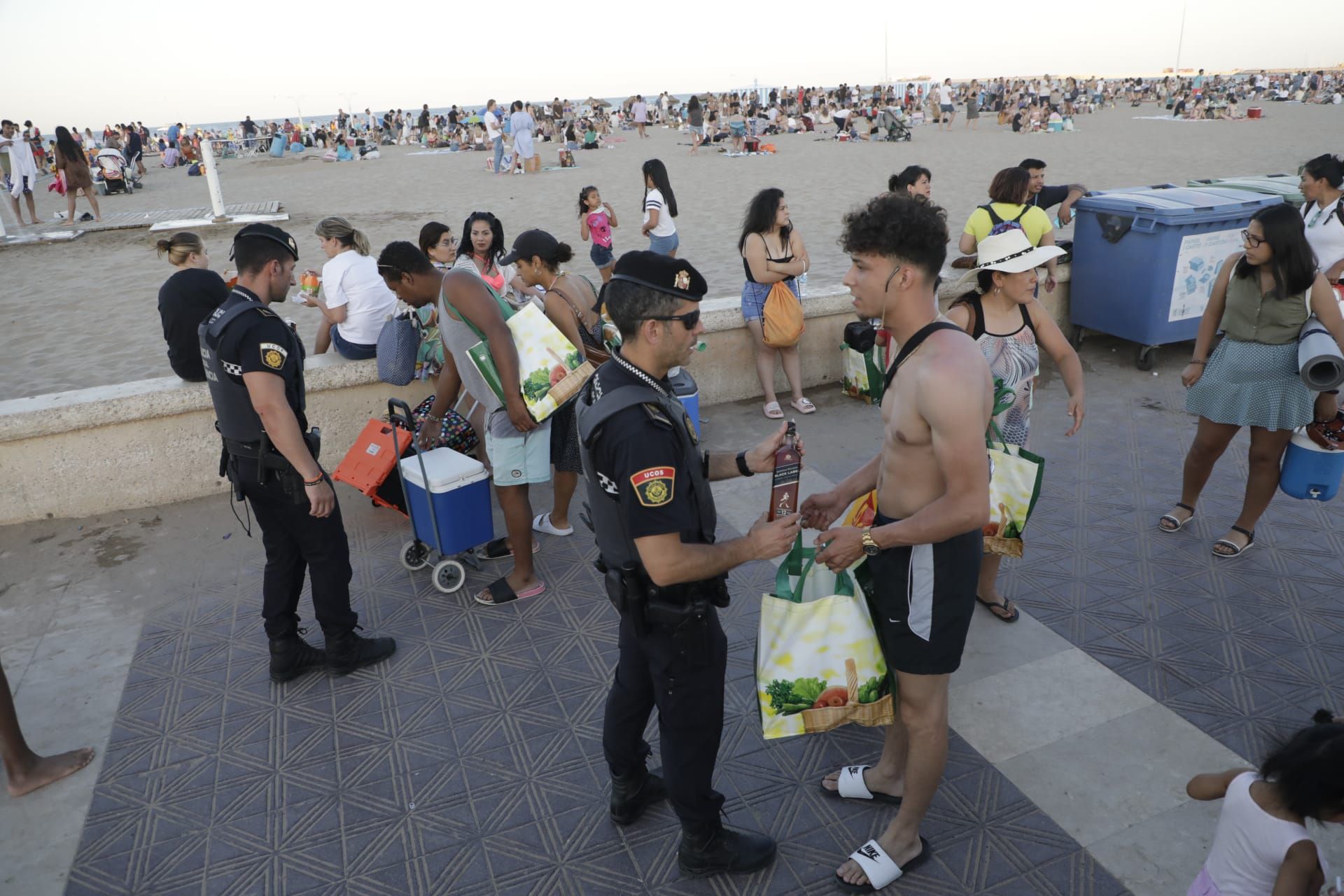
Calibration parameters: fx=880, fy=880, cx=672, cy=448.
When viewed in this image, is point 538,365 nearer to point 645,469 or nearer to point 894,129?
point 645,469

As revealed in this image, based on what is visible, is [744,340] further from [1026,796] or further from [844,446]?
[1026,796]

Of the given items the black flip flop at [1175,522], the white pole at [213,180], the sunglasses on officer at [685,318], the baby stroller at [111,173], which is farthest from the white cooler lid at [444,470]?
the baby stroller at [111,173]

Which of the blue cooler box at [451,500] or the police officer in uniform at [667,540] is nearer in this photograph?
the police officer in uniform at [667,540]

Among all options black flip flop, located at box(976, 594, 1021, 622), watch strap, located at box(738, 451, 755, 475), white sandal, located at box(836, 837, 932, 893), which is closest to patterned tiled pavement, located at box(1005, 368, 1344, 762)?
black flip flop, located at box(976, 594, 1021, 622)

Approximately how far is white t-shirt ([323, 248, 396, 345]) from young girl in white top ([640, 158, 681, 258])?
3.99m

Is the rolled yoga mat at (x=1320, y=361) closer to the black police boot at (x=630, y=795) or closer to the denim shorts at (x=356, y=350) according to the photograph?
the black police boot at (x=630, y=795)

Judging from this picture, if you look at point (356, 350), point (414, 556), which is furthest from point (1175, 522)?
point (356, 350)

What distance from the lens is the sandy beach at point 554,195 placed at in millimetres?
9812

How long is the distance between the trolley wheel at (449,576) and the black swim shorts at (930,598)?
8.72ft

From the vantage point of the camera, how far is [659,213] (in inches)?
383

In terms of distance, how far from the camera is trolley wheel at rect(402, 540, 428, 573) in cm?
500

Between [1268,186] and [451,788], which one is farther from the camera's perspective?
[1268,186]

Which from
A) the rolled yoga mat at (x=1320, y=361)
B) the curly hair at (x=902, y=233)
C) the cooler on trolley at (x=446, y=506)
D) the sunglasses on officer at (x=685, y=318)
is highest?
the curly hair at (x=902, y=233)

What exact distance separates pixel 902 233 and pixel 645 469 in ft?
3.35
